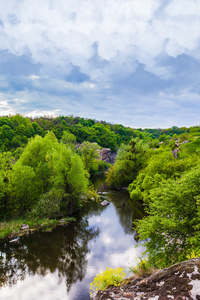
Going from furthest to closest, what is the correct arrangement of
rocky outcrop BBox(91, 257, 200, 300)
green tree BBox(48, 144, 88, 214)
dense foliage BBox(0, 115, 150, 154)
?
dense foliage BBox(0, 115, 150, 154) < green tree BBox(48, 144, 88, 214) < rocky outcrop BBox(91, 257, 200, 300)

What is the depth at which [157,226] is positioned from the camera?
13.0 m

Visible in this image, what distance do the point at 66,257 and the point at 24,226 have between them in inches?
399

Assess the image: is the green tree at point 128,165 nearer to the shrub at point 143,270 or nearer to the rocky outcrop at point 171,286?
the shrub at point 143,270

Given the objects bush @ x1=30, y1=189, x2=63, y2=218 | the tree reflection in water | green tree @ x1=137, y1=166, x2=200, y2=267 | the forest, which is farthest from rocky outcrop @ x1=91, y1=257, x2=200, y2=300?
bush @ x1=30, y1=189, x2=63, y2=218

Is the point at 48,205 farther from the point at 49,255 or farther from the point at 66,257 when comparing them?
the point at 66,257

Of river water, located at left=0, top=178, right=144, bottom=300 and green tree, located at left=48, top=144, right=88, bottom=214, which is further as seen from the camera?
green tree, located at left=48, top=144, right=88, bottom=214

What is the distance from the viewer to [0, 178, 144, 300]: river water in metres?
16.3

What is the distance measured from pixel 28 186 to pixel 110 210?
16143mm

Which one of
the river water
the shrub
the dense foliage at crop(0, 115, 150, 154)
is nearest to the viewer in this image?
the shrub

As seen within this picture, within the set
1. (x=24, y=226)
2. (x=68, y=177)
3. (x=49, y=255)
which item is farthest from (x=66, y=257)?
(x=68, y=177)

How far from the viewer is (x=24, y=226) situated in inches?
1086

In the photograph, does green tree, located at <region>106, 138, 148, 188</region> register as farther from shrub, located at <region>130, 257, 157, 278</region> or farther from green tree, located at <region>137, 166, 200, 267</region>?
shrub, located at <region>130, 257, 157, 278</region>

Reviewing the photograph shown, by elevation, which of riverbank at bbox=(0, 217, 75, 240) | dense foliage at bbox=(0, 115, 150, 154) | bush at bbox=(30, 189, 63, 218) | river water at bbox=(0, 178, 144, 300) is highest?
dense foliage at bbox=(0, 115, 150, 154)

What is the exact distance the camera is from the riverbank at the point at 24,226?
25.7m
